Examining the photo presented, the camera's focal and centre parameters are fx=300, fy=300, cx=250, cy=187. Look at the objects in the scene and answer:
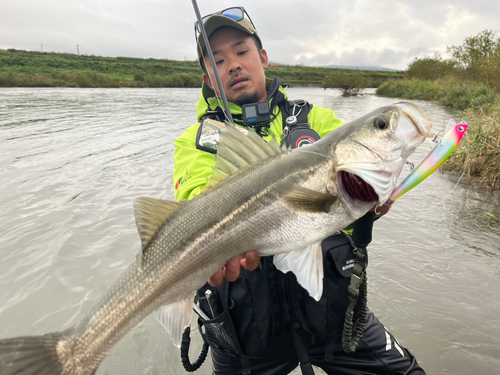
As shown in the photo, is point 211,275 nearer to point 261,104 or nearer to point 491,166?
point 261,104

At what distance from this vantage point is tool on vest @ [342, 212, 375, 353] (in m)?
2.03

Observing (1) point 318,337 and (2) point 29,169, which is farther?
(2) point 29,169

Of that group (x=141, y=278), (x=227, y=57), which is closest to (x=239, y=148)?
(x=141, y=278)

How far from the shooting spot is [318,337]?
91.0 inches

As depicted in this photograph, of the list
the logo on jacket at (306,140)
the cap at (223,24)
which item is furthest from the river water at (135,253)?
the cap at (223,24)

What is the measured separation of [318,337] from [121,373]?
7.00 ft

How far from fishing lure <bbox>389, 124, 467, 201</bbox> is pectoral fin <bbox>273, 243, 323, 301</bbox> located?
0.62 m

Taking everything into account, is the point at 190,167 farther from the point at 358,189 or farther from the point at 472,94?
the point at 472,94

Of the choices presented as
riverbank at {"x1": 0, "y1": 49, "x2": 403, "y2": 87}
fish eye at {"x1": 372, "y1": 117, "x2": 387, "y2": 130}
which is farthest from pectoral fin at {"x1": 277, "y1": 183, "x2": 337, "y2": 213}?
riverbank at {"x1": 0, "y1": 49, "x2": 403, "y2": 87}

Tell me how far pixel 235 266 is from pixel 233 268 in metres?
0.02

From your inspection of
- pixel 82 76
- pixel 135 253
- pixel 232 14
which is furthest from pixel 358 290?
pixel 82 76

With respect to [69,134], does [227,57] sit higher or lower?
higher

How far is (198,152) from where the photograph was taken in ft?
9.43

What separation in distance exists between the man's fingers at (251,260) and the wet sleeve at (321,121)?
1806 mm
